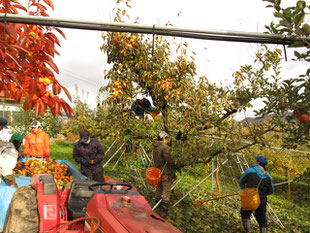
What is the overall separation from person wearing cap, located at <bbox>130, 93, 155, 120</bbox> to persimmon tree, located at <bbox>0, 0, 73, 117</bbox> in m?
4.85

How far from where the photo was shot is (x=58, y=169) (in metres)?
5.58

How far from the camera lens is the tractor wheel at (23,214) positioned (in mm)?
2732

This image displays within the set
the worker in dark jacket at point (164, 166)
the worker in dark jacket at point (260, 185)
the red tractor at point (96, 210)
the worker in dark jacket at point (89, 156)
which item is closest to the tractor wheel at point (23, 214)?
the red tractor at point (96, 210)

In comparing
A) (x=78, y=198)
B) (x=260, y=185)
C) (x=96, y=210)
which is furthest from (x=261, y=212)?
(x=96, y=210)

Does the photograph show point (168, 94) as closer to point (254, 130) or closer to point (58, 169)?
point (254, 130)

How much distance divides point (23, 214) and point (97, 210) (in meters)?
1.11

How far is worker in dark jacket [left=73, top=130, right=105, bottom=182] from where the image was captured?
18.8 feet

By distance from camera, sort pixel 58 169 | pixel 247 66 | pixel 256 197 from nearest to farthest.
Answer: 1. pixel 247 66
2. pixel 256 197
3. pixel 58 169

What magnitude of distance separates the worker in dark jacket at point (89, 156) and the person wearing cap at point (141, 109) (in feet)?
5.42

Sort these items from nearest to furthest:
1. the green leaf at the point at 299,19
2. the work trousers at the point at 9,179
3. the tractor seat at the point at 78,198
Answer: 1. the green leaf at the point at 299,19
2. the tractor seat at the point at 78,198
3. the work trousers at the point at 9,179

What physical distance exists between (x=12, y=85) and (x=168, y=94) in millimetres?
4434

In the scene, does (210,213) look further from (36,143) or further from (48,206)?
(48,206)

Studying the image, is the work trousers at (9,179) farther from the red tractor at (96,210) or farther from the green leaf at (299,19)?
the green leaf at (299,19)

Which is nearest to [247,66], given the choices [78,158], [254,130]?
[254,130]
